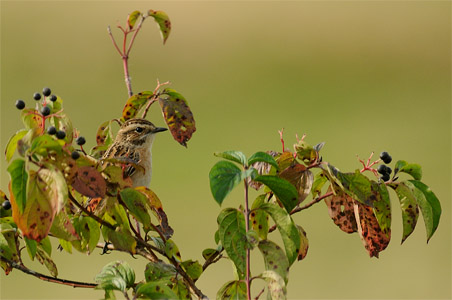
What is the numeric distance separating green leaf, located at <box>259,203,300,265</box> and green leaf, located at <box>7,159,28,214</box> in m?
0.90

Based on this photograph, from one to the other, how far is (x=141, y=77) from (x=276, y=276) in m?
25.0

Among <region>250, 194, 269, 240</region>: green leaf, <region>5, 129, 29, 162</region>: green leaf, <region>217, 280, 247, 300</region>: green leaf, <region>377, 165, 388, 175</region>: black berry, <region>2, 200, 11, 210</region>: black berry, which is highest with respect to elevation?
<region>377, 165, 388, 175</region>: black berry

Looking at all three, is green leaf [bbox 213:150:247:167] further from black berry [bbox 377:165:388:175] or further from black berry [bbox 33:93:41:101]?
black berry [bbox 33:93:41:101]

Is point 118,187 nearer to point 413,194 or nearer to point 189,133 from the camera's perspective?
point 189,133

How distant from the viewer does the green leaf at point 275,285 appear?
2.38 metres

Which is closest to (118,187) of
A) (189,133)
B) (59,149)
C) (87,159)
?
(87,159)

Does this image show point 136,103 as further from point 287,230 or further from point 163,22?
point 287,230

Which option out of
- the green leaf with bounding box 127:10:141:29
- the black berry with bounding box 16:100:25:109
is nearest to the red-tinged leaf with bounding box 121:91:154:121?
the black berry with bounding box 16:100:25:109

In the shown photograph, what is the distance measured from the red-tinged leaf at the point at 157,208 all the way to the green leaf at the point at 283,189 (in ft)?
1.54

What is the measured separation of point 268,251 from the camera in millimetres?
2527

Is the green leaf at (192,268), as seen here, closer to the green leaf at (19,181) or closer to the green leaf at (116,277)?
the green leaf at (116,277)

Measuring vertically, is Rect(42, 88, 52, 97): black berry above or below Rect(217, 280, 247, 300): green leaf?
above

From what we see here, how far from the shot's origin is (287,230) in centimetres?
250

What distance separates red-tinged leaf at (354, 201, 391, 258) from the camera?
2.87 m
